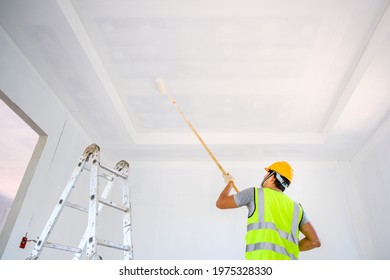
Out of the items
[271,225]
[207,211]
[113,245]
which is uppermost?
[207,211]

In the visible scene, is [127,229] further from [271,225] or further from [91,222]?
[271,225]

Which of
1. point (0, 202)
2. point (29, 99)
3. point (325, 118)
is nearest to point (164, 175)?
point (29, 99)

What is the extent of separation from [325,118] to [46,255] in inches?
145

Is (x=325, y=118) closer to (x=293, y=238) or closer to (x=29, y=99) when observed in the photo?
(x=293, y=238)

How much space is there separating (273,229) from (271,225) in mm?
23

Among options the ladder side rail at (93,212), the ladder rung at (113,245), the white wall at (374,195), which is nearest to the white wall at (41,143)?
the ladder side rail at (93,212)

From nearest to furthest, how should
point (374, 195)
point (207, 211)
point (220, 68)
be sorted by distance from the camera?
point (220, 68), point (374, 195), point (207, 211)

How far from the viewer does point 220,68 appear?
2.92 meters

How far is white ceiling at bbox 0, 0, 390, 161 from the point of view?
236 cm

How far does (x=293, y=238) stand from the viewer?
1.58 m

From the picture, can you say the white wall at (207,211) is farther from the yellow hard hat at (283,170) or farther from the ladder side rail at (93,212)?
the ladder side rail at (93,212)

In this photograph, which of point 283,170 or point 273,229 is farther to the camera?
point 283,170

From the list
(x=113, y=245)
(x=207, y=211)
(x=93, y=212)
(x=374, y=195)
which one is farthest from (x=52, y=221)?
(x=374, y=195)

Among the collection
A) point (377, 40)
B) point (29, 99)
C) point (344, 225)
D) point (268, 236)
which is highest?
point (377, 40)
